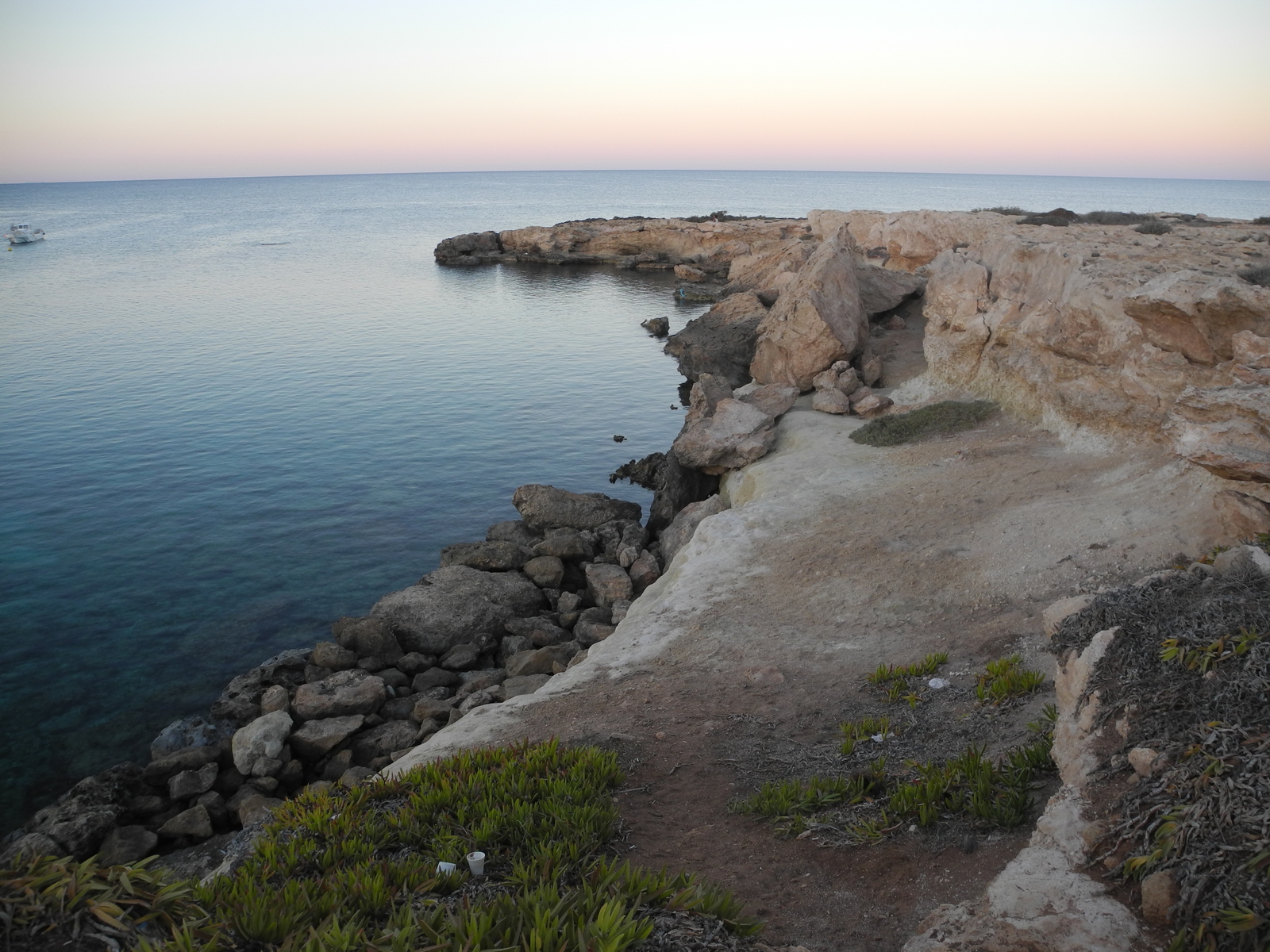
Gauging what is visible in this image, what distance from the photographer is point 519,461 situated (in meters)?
29.6

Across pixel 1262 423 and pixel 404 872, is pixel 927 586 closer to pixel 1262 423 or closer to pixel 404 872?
pixel 1262 423

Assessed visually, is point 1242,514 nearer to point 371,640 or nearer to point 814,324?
point 371,640

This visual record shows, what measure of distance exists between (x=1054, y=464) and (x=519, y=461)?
18134 mm

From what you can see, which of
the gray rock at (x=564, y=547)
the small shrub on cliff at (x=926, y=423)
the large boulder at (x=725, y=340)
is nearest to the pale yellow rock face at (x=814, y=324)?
the large boulder at (x=725, y=340)

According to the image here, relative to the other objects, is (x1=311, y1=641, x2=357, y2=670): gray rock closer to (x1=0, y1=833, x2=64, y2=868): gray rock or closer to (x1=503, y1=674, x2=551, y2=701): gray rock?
(x1=503, y1=674, x2=551, y2=701): gray rock

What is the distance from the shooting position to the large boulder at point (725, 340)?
35562mm

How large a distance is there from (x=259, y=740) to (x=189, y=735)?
1757 millimetres

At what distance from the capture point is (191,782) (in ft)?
45.1

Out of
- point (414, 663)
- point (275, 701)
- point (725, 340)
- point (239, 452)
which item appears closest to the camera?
point (275, 701)

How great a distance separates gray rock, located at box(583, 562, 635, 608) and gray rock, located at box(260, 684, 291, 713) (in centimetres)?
720

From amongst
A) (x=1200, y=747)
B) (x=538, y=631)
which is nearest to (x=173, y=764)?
(x=538, y=631)

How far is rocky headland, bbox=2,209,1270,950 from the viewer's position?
22.9 feet

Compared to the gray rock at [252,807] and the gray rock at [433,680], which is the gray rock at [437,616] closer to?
the gray rock at [433,680]

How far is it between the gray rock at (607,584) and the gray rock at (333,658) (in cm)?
581
